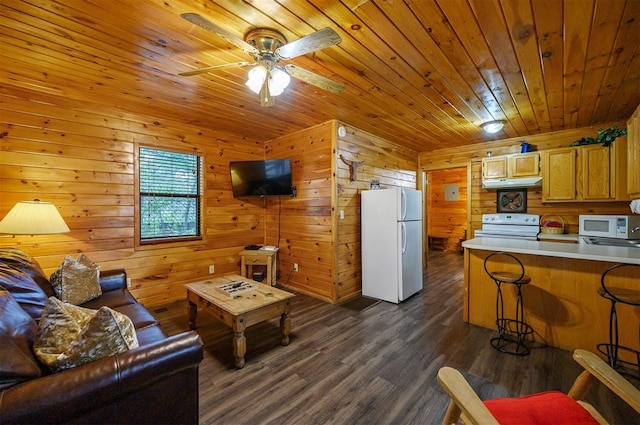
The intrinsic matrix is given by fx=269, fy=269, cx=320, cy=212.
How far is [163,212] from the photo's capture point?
3.71 m

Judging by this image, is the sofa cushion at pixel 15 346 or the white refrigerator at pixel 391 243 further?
the white refrigerator at pixel 391 243

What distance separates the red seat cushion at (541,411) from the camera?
1.07 metres

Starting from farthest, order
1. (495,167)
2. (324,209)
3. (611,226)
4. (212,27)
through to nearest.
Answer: (495,167)
(324,209)
(611,226)
(212,27)

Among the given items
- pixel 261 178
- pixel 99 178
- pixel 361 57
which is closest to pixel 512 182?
pixel 361 57

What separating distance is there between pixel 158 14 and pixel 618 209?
559 centimetres

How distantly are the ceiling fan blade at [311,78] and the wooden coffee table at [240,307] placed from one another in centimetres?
184

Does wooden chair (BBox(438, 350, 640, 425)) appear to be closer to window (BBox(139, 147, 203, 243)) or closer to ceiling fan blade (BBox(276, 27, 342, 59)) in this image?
ceiling fan blade (BBox(276, 27, 342, 59))

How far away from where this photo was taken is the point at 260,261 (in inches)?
165

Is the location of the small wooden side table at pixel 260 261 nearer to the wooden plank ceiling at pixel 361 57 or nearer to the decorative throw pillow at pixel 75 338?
the wooden plank ceiling at pixel 361 57

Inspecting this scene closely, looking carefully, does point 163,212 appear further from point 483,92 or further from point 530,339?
point 530,339

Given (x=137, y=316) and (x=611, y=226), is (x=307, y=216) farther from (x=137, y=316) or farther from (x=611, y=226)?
(x=611, y=226)

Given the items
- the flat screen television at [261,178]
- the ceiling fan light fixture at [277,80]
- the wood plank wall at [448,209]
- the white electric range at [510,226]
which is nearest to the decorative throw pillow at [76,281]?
the flat screen television at [261,178]

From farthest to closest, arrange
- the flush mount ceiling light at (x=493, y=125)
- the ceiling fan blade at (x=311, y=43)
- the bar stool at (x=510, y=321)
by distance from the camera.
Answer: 1. the flush mount ceiling light at (x=493, y=125)
2. the bar stool at (x=510, y=321)
3. the ceiling fan blade at (x=311, y=43)

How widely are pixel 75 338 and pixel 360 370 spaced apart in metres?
1.84
